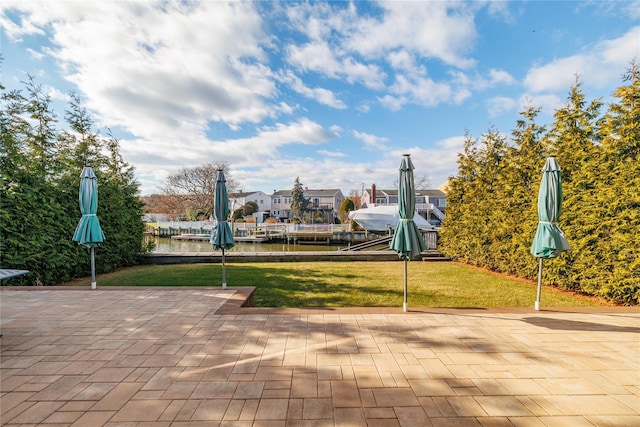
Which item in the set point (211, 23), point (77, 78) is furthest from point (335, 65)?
point (77, 78)

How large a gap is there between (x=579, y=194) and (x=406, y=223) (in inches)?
196

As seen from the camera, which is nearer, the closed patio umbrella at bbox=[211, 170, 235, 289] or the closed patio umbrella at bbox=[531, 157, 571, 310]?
the closed patio umbrella at bbox=[531, 157, 571, 310]

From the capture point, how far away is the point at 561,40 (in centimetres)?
665

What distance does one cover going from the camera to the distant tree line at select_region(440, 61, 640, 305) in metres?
5.65

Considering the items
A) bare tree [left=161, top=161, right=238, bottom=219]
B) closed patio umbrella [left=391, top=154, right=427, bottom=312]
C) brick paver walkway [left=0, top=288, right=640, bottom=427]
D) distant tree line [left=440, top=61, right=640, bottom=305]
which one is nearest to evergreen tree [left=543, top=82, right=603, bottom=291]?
distant tree line [left=440, top=61, right=640, bottom=305]

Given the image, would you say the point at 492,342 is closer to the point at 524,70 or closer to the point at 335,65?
the point at 524,70

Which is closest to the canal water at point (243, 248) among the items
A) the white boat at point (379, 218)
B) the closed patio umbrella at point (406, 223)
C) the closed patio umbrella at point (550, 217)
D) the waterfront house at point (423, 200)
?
the white boat at point (379, 218)

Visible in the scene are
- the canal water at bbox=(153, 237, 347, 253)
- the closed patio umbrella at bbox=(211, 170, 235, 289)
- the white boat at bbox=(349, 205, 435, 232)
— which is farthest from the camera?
the white boat at bbox=(349, 205, 435, 232)

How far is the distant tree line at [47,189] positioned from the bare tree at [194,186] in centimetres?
2392

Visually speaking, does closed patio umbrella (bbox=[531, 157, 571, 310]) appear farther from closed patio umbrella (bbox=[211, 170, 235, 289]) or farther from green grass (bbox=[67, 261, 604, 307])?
closed patio umbrella (bbox=[211, 170, 235, 289])

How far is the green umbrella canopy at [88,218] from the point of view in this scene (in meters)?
6.24

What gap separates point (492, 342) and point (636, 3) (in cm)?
728

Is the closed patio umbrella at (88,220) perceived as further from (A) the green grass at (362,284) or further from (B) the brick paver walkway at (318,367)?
(A) the green grass at (362,284)

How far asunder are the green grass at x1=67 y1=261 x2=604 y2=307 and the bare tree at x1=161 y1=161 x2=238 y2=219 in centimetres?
2538
